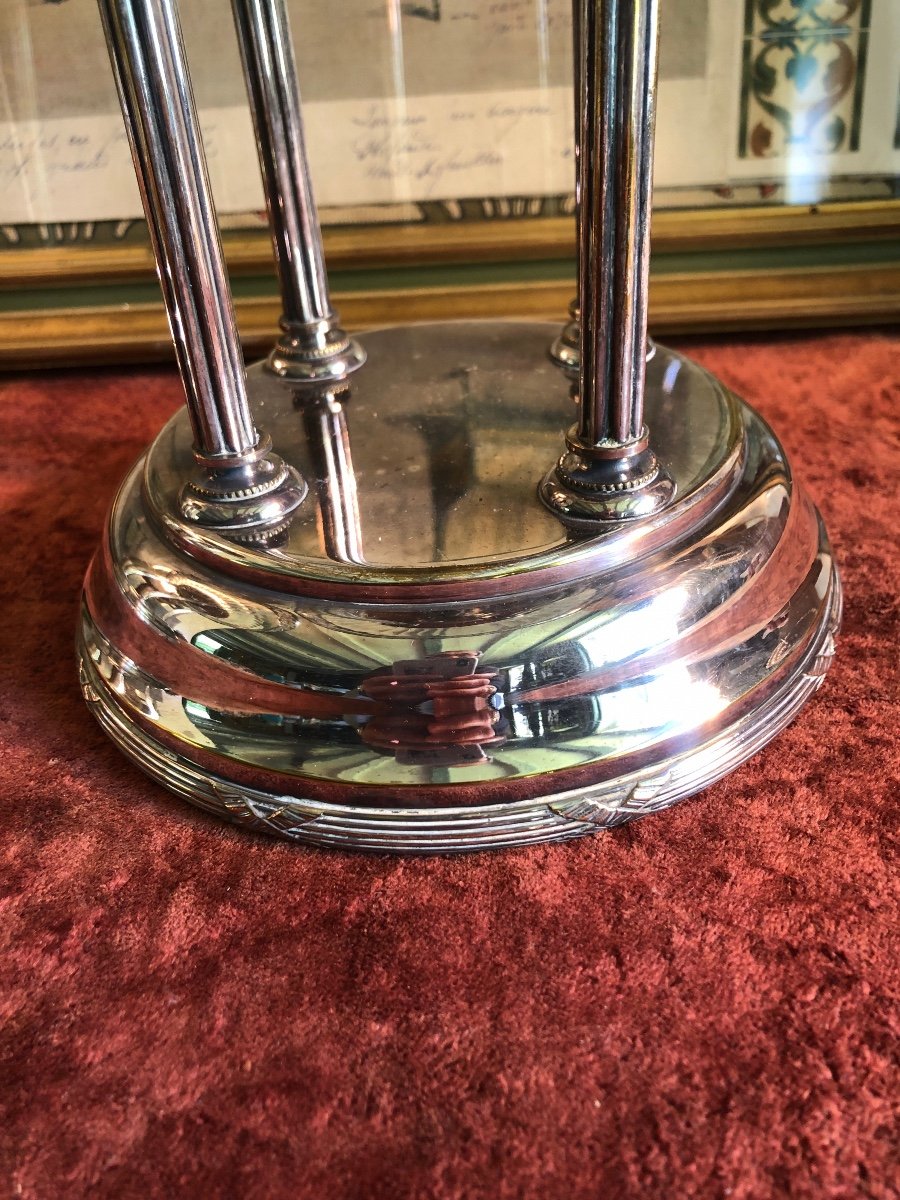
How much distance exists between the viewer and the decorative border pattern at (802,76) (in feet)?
2.54

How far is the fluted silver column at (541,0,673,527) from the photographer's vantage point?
368mm

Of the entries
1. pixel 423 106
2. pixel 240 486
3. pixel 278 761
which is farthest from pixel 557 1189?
pixel 423 106

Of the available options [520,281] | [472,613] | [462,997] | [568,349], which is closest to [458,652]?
[472,613]

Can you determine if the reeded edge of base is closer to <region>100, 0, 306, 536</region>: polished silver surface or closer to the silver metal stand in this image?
the silver metal stand

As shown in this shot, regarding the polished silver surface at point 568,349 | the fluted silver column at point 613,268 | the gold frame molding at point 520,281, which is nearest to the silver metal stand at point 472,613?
the fluted silver column at point 613,268

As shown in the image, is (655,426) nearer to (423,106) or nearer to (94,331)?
(423,106)

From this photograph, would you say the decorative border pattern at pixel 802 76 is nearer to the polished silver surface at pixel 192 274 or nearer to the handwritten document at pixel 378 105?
the handwritten document at pixel 378 105

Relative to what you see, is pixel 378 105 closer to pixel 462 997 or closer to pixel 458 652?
pixel 458 652

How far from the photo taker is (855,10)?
30.5 inches

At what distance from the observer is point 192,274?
0.42m

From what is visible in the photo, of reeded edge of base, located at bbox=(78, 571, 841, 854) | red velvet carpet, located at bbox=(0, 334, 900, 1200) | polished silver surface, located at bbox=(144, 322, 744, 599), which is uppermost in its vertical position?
polished silver surface, located at bbox=(144, 322, 744, 599)

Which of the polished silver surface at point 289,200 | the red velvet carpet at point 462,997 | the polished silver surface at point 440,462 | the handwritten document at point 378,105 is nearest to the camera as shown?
the red velvet carpet at point 462,997

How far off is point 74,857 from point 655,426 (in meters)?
0.33

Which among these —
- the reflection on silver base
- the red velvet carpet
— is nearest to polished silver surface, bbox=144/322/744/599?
the reflection on silver base
